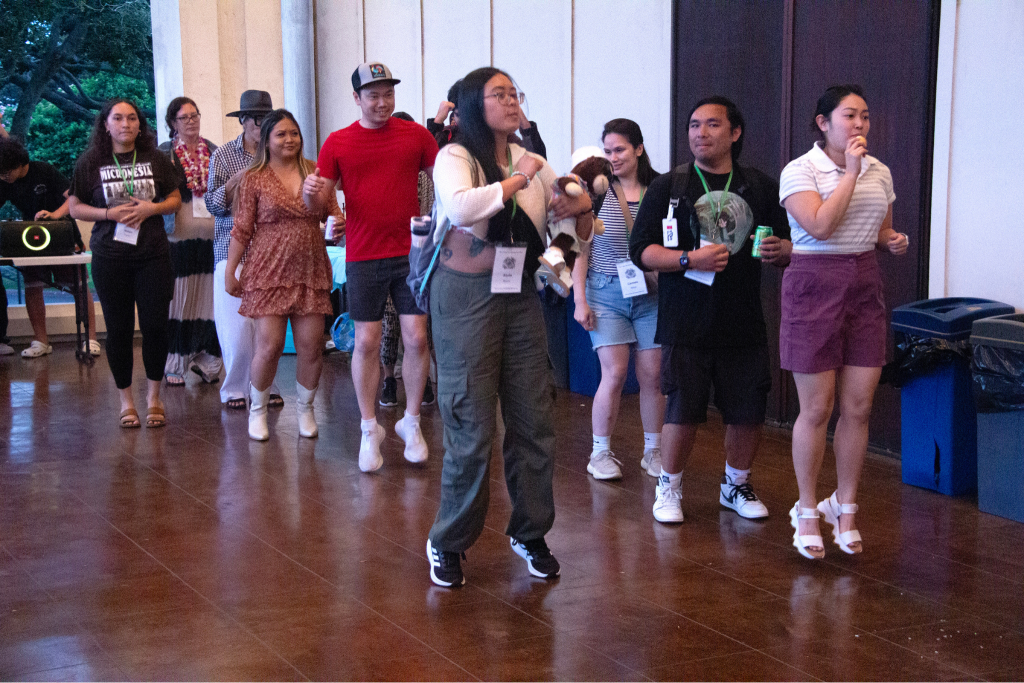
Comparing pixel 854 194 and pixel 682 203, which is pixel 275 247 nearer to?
pixel 682 203

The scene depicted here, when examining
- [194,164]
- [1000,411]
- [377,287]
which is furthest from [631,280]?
[194,164]

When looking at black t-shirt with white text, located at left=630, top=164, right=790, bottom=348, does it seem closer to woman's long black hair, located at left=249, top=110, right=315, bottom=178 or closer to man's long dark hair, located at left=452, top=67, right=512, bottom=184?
man's long dark hair, located at left=452, top=67, right=512, bottom=184

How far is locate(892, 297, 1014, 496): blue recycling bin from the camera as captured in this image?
14.8ft

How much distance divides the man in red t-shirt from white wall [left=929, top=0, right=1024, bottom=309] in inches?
95.5

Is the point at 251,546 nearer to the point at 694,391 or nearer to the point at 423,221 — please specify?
the point at 423,221

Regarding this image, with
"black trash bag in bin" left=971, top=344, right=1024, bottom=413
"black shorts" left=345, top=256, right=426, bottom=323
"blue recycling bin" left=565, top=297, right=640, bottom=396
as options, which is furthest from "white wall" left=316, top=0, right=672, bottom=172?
"black trash bag in bin" left=971, top=344, right=1024, bottom=413

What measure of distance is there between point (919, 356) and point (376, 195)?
2.52m

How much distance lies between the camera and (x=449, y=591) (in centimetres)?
347

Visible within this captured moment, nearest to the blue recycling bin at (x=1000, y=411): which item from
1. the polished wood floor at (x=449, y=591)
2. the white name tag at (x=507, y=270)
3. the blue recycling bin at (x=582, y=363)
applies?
the polished wood floor at (x=449, y=591)

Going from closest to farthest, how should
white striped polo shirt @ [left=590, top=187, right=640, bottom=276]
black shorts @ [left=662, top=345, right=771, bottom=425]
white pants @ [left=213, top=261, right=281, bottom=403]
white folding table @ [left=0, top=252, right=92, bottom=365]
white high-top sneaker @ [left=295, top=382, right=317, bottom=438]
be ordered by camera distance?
black shorts @ [left=662, top=345, right=771, bottom=425]
white striped polo shirt @ [left=590, top=187, right=640, bottom=276]
white high-top sneaker @ [left=295, top=382, right=317, bottom=438]
white pants @ [left=213, top=261, right=281, bottom=403]
white folding table @ [left=0, top=252, right=92, bottom=365]

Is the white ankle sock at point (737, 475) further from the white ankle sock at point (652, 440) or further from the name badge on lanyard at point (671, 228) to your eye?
the name badge on lanyard at point (671, 228)

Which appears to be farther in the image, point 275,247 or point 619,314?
point 275,247

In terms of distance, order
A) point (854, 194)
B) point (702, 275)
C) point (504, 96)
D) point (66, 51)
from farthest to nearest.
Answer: point (66, 51), point (702, 275), point (854, 194), point (504, 96)

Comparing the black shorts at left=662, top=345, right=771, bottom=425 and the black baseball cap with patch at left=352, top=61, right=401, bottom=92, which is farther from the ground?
the black baseball cap with patch at left=352, top=61, right=401, bottom=92
